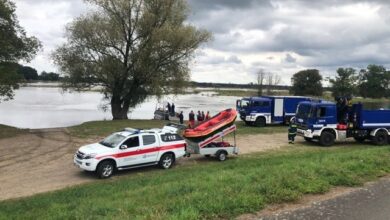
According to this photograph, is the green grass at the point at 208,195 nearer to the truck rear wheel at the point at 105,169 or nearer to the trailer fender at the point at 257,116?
the truck rear wheel at the point at 105,169

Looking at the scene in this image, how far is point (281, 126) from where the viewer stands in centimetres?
3919

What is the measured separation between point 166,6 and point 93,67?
876 centimetres

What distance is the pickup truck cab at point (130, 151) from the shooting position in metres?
17.6

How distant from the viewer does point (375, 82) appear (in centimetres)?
15088

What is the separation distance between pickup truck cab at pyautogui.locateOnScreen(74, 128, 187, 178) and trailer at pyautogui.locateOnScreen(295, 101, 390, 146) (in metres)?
10.1

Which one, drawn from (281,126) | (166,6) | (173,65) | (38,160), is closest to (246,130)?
(281,126)

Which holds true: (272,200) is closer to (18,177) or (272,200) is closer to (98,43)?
(18,177)

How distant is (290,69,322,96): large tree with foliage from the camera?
117m

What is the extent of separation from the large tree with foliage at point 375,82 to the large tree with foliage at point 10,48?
447 feet

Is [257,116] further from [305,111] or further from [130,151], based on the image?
[130,151]

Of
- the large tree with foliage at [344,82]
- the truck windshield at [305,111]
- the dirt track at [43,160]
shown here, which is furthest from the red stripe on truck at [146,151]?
the large tree with foliage at [344,82]

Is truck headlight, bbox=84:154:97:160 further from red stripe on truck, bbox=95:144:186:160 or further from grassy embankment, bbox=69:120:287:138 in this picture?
grassy embankment, bbox=69:120:287:138

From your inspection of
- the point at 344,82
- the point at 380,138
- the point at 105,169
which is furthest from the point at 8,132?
the point at 344,82

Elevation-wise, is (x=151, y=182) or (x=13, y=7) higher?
(x=13, y=7)
